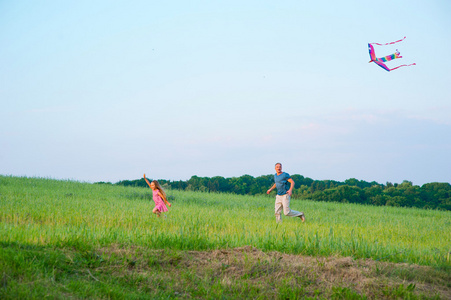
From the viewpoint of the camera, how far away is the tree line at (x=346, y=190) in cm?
4838

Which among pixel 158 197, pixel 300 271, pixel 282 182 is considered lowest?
pixel 300 271

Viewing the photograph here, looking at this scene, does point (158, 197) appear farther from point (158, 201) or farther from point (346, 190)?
point (346, 190)

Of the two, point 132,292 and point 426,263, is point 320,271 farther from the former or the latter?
point 132,292

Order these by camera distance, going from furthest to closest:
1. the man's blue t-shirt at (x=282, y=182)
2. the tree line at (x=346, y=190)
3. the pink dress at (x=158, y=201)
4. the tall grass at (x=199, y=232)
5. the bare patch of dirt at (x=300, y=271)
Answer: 1. the tree line at (x=346, y=190)
2. the pink dress at (x=158, y=201)
3. the man's blue t-shirt at (x=282, y=182)
4. the tall grass at (x=199, y=232)
5. the bare patch of dirt at (x=300, y=271)

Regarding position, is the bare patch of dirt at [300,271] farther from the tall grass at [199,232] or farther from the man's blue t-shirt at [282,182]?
the man's blue t-shirt at [282,182]

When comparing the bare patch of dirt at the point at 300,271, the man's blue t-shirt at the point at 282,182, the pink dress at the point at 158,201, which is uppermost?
the man's blue t-shirt at the point at 282,182

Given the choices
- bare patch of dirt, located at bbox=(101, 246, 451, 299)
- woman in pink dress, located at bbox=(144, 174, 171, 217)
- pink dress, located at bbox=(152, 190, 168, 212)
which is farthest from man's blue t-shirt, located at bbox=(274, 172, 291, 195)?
bare patch of dirt, located at bbox=(101, 246, 451, 299)

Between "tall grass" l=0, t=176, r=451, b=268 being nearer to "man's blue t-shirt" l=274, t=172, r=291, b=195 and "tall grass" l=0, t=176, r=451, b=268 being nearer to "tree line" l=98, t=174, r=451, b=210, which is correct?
"man's blue t-shirt" l=274, t=172, r=291, b=195

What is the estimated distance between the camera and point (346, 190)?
166ft

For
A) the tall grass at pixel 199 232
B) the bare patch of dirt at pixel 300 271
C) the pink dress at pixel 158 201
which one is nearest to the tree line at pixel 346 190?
the tall grass at pixel 199 232

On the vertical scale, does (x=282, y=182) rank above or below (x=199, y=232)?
above

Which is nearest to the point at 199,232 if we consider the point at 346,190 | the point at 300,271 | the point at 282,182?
the point at 282,182

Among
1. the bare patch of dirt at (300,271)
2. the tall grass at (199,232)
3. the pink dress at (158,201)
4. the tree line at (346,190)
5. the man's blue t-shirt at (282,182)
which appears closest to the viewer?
the bare patch of dirt at (300,271)

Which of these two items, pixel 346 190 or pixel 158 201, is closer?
pixel 158 201
